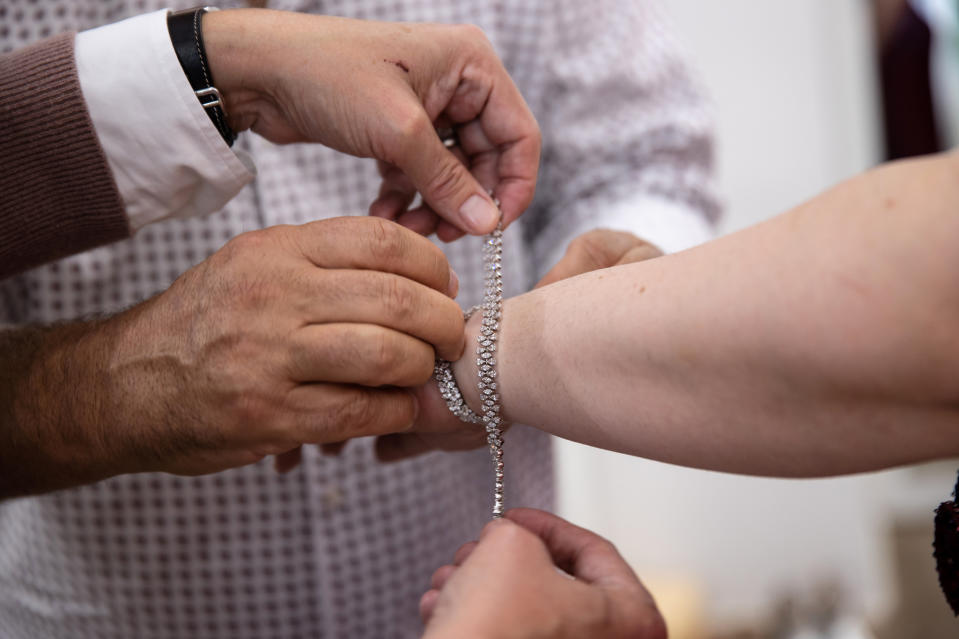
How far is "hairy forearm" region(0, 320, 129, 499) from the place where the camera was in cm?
74

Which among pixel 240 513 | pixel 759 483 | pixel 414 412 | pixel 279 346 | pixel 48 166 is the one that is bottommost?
pixel 759 483

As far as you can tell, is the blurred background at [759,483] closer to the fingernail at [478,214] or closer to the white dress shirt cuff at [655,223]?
the white dress shirt cuff at [655,223]

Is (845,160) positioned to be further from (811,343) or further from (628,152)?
(811,343)

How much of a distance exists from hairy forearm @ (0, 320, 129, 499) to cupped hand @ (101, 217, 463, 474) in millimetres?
27

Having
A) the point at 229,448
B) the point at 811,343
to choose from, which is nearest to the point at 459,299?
the point at 229,448

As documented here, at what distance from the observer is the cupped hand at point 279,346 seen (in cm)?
68

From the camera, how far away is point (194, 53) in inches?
28.8

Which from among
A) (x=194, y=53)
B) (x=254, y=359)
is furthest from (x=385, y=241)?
(x=194, y=53)

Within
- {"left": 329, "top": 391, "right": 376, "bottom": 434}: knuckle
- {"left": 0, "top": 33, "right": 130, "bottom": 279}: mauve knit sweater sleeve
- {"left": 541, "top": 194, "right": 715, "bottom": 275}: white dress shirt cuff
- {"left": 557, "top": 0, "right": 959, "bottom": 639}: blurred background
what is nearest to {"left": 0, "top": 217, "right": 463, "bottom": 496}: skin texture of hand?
{"left": 329, "top": 391, "right": 376, "bottom": 434}: knuckle

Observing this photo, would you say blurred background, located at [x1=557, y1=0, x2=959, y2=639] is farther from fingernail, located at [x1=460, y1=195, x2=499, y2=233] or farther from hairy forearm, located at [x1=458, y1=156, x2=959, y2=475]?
hairy forearm, located at [x1=458, y1=156, x2=959, y2=475]

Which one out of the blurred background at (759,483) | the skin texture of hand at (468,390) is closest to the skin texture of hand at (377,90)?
the skin texture of hand at (468,390)

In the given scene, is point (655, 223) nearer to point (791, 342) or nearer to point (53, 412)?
point (791, 342)

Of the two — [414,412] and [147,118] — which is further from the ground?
[147,118]

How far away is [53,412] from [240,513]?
12.6 inches
